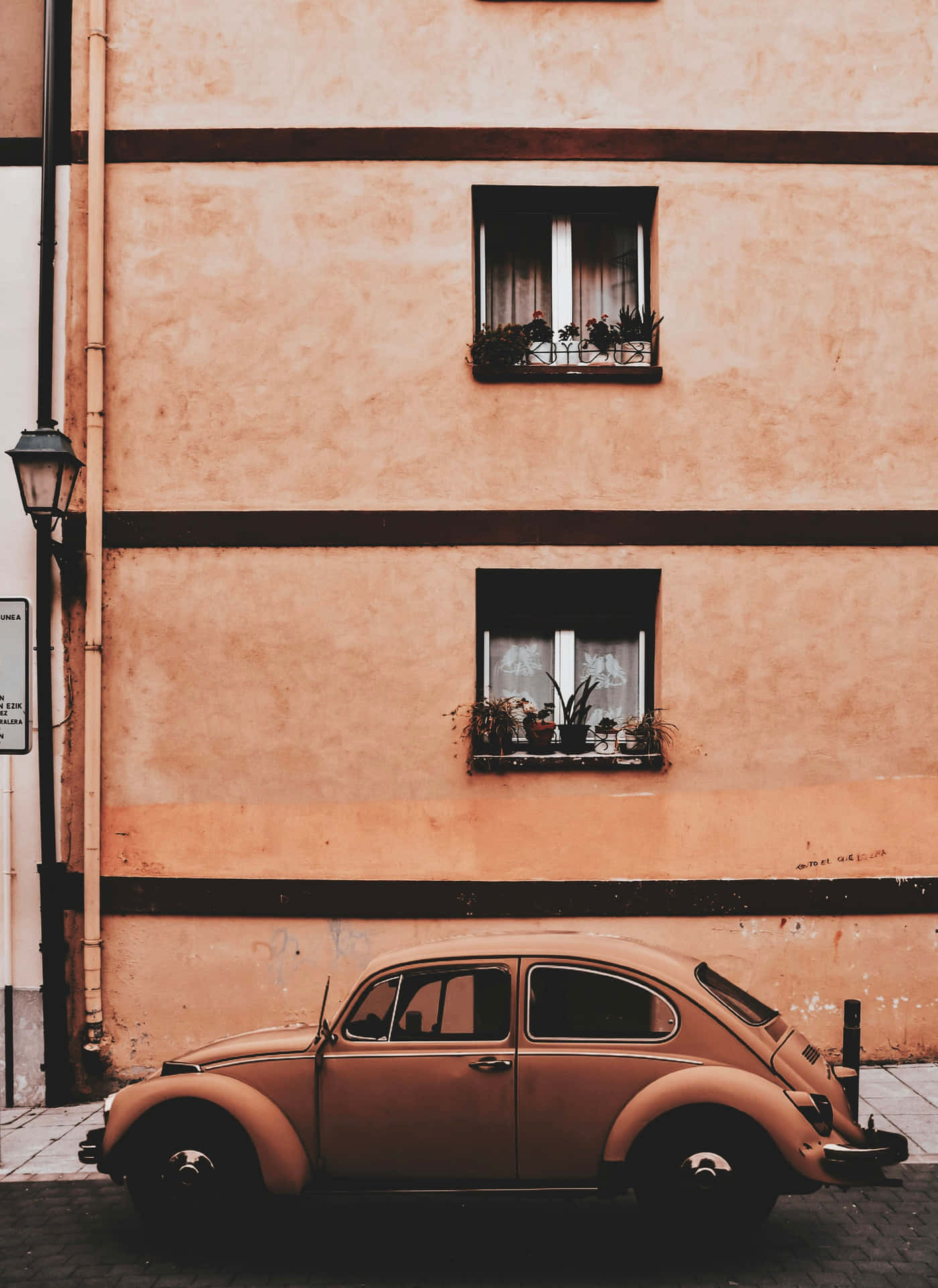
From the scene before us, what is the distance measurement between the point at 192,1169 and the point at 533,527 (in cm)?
484

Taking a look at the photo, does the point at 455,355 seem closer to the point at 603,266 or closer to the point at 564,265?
the point at 564,265

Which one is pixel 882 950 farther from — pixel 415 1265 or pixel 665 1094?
pixel 415 1265

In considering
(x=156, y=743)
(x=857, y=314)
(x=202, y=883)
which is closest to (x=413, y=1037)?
(x=202, y=883)

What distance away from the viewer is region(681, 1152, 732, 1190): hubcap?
4898 millimetres

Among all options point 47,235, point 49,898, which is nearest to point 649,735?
point 49,898

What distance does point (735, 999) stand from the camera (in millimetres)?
5461

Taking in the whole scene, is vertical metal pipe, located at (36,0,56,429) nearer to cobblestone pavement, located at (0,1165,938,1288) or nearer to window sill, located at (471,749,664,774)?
window sill, located at (471,749,664,774)

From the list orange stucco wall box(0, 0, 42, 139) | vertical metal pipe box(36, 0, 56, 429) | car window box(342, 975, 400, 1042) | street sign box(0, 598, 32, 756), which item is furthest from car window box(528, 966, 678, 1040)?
orange stucco wall box(0, 0, 42, 139)

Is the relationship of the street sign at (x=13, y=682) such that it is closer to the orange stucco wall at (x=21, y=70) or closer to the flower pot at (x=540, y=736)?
the flower pot at (x=540, y=736)

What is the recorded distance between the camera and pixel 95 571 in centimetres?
794

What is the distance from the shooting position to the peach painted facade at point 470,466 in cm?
790

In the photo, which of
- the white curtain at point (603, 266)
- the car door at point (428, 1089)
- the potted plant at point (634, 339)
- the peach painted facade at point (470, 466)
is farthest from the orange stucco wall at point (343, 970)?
the white curtain at point (603, 266)

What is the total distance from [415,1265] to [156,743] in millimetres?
4230

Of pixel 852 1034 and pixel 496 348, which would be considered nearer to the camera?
pixel 852 1034
